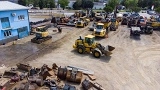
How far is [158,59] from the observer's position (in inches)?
806

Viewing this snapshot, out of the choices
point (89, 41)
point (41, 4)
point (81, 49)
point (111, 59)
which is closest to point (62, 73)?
point (81, 49)

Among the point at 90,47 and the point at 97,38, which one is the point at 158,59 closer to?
the point at 90,47

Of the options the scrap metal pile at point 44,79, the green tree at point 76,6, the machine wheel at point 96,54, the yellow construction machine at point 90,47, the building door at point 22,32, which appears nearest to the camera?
the scrap metal pile at point 44,79

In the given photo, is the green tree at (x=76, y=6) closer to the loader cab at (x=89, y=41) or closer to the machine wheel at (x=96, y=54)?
the loader cab at (x=89, y=41)

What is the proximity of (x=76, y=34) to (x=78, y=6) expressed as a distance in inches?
2261

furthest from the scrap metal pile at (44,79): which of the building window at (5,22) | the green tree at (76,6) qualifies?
the green tree at (76,6)

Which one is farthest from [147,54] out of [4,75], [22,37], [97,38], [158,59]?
[22,37]

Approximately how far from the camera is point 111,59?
20.1 m

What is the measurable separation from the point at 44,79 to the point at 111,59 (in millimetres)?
8590

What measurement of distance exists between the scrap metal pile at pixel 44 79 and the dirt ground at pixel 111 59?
5.27ft

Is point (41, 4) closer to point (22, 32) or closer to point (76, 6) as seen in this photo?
point (76, 6)

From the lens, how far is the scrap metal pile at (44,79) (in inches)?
532

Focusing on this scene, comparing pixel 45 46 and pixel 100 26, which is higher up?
pixel 100 26

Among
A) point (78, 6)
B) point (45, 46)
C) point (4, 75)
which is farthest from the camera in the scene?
point (78, 6)
